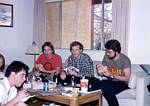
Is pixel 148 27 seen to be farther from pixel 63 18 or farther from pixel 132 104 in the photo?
pixel 63 18

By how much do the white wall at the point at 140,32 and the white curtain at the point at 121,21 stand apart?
10cm

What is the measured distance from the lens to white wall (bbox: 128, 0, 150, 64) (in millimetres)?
4312

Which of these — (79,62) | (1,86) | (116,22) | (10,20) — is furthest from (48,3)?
(1,86)

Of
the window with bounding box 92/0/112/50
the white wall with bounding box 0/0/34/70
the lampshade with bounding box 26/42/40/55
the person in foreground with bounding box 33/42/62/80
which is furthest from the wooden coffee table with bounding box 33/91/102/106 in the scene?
the white wall with bounding box 0/0/34/70

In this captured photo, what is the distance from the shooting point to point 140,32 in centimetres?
438

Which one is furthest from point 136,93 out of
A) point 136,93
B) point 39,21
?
point 39,21

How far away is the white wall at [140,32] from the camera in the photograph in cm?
431

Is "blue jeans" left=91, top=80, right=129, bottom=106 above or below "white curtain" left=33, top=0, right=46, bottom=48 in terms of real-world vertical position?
below

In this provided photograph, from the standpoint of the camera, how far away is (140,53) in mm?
4387

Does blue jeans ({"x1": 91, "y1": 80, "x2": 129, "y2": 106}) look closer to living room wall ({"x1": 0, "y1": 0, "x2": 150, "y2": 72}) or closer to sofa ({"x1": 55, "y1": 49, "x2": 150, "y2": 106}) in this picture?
sofa ({"x1": 55, "y1": 49, "x2": 150, "y2": 106})

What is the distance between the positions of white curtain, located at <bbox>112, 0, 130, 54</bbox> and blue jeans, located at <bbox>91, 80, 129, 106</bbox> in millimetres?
978

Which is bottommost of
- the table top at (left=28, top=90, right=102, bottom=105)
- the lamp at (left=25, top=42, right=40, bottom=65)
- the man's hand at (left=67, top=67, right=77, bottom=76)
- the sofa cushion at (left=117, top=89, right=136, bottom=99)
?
the sofa cushion at (left=117, top=89, right=136, bottom=99)

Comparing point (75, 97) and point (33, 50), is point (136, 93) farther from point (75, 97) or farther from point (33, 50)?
point (33, 50)

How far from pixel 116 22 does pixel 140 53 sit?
64 centimetres
